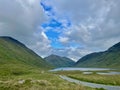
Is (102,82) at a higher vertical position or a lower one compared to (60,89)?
higher

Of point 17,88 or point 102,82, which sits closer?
point 17,88

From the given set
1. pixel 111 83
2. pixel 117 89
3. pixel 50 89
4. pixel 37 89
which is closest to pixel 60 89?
pixel 50 89

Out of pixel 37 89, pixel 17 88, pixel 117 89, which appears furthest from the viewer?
pixel 117 89

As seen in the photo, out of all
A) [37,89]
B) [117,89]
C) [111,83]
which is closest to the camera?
[37,89]

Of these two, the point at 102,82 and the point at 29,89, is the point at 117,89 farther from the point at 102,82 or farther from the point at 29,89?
the point at 29,89

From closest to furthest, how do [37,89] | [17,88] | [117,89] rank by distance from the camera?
[37,89] < [17,88] < [117,89]

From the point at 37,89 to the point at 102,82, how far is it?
41498 millimetres

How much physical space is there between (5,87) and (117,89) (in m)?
33.9

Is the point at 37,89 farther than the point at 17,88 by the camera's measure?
No

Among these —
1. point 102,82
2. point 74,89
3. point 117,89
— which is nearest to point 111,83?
point 102,82

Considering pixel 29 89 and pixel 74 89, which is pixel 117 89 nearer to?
pixel 74 89

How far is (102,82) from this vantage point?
88438mm

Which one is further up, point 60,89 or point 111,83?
point 111,83

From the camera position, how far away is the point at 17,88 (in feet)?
190
